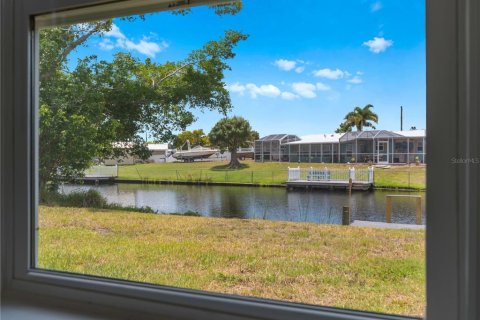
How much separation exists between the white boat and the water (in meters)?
0.07

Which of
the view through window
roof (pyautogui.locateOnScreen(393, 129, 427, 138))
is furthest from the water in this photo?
roof (pyautogui.locateOnScreen(393, 129, 427, 138))

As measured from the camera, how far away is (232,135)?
87 cm

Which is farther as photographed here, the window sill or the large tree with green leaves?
the large tree with green leaves

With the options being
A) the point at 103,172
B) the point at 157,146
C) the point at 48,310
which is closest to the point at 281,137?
the point at 157,146

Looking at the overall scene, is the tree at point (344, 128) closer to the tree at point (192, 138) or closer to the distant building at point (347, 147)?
the distant building at point (347, 147)

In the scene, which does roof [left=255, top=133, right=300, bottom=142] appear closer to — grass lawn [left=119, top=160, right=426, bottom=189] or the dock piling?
grass lawn [left=119, top=160, right=426, bottom=189]

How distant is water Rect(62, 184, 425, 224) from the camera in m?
0.72

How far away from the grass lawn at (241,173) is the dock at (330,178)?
11 mm

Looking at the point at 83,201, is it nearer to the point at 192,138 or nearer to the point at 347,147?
the point at 192,138

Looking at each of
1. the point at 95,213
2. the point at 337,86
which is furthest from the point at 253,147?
the point at 95,213

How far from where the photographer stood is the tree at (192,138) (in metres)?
0.90
